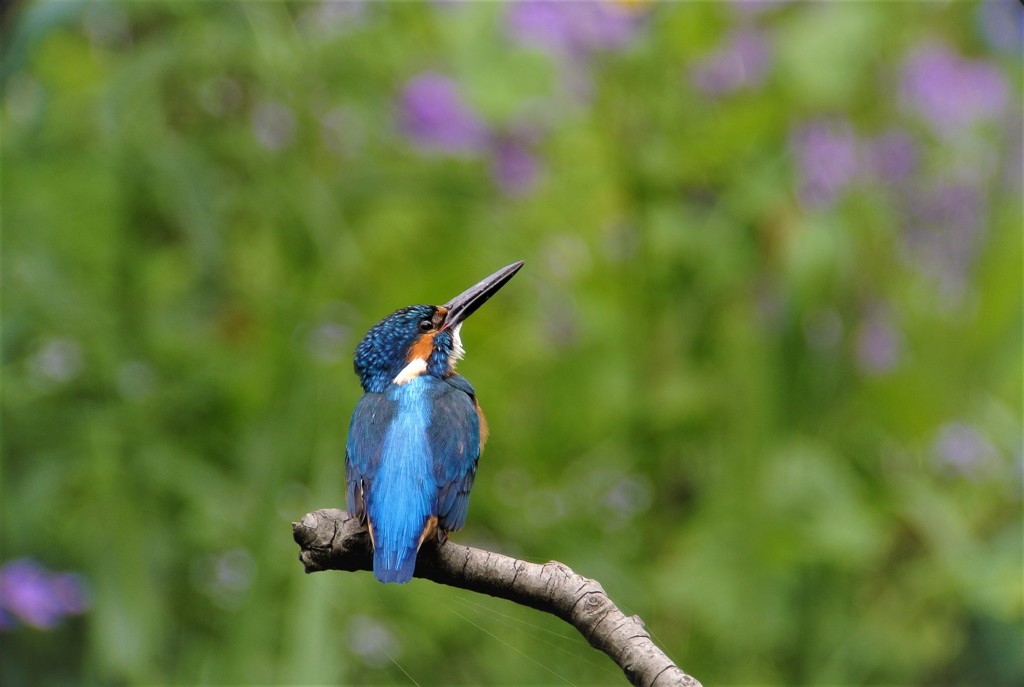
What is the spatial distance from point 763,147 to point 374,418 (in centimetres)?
216

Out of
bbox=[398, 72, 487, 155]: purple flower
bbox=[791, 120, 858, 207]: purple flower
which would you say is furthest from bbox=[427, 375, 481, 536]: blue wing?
bbox=[791, 120, 858, 207]: purple flower

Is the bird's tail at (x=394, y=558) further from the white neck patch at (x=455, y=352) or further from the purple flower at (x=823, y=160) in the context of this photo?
the purple flower at (x=823, y=160)

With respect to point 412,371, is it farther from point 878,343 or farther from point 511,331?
point 878,343

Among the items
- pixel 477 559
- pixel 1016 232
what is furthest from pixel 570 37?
pixel 477 559

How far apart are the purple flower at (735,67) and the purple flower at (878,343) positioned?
2.15 ft

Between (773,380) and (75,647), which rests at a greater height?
(773,380)

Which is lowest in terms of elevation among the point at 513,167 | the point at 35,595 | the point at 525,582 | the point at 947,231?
the point at 525,582

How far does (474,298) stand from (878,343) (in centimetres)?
239

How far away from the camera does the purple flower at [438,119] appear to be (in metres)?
2.59

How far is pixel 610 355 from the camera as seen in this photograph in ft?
Result: 8.74

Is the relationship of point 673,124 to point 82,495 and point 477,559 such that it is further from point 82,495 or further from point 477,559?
point 477,559

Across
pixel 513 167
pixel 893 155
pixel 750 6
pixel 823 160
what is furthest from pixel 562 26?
pixel 893 155

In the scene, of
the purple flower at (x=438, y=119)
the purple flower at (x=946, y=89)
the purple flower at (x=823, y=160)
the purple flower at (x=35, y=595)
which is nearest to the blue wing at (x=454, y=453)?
the purple flower at (x=35, y=595)

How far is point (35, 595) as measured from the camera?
84.5 inches
